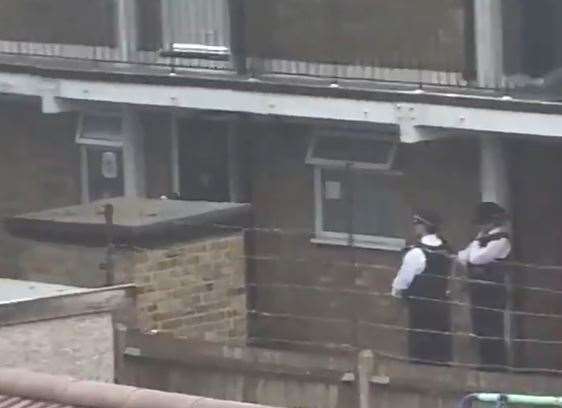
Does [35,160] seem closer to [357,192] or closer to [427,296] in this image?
[357,192]

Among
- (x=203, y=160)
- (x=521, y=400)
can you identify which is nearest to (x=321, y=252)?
(x=203, y=160)

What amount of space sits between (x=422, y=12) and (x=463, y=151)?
4.08 ft

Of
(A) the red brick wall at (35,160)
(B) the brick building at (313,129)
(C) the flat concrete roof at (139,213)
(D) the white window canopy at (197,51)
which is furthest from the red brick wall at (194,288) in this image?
(A) the red brick wall at (35,160)

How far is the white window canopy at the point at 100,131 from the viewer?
65.0 ft

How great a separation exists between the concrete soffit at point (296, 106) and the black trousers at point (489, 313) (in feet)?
4.23

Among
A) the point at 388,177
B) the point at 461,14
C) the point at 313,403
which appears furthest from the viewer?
the point at 388,177

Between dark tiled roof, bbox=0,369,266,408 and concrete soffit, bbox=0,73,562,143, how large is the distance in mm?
6543

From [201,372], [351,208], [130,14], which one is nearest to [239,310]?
[201,372]

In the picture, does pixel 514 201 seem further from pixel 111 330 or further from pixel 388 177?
pixel 111 330

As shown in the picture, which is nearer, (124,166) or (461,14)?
(461,14)

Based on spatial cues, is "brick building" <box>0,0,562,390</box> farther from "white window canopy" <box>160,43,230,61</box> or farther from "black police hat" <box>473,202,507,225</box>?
"black police hat" <box>473,202,507,225</box>

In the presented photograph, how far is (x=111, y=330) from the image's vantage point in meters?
12.9

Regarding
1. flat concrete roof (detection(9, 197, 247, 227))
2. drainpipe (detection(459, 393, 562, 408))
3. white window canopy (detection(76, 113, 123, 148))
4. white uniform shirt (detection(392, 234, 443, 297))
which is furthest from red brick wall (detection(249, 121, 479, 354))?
drainpipe (detection(459, 393, 562, 408))

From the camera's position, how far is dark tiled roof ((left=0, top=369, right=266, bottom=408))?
30.7 ft
